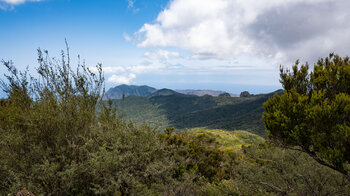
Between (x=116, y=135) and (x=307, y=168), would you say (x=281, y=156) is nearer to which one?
(x=307, y=168)

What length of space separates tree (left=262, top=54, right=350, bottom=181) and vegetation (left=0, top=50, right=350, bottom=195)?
225 centimetres

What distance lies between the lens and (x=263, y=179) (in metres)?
11.0

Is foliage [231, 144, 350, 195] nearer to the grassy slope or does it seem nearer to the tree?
the tree

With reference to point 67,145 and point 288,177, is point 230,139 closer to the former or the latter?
point 288,177

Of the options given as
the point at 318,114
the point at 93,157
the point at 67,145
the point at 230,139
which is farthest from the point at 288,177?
the point at 230,139

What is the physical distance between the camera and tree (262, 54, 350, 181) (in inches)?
269

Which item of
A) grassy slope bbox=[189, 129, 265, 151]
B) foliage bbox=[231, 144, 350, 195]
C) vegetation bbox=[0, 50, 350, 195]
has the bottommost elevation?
grassy slope bbox=[189, 129, 265, 151]

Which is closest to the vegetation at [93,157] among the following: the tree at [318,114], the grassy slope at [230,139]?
the tree at [318,114]

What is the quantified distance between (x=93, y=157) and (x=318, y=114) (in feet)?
30.6

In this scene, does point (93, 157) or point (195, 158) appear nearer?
point (93, 157)

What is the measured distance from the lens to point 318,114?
24.4 feet

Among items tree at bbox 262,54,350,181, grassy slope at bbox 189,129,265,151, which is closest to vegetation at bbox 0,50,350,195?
tree at bbox 262,54,350,181

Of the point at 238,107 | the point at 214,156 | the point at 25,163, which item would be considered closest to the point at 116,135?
the point at 25,163

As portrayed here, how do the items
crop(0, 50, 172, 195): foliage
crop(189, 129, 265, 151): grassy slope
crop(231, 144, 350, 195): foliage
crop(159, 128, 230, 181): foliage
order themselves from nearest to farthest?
crop(0, 50, 172, 195): foliage, crop(231, 144, 350, 195): foliage, crop(159, 128, 230, 181): foliage, crop(189, 129, 265, 151): grassy slope
